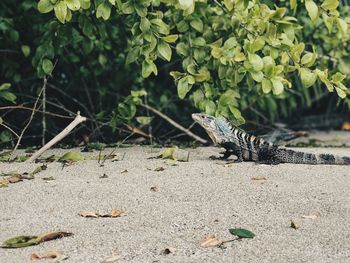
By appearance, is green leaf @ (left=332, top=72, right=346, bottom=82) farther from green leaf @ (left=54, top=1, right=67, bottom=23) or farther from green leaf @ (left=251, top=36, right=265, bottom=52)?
green leaf @ (left=54, top=1, right=67, bottom=23)

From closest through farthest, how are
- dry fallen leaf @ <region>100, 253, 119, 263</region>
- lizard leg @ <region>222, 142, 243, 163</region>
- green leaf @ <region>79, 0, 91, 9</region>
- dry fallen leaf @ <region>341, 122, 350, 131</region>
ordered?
dry fallen leaf @ <region>100, 253, 119, 263</region>, green leaf @ <region>79, 0, 91, 9</region>, lizard leg @ <region>222, 142, 243, 163</region>, dry fallen leaf @ <region>341, 122, 350, 131</region>

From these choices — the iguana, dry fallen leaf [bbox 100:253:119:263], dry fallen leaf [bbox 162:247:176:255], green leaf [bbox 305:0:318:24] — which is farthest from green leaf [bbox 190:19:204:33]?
dry fallen leaf [bbox 100:253:119:263]

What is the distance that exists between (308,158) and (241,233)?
1.89m

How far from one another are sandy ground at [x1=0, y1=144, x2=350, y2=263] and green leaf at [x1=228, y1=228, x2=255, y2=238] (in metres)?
0.04

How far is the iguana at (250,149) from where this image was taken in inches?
205

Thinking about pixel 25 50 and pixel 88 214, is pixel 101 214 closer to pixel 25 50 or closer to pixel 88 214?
pixel 88 214

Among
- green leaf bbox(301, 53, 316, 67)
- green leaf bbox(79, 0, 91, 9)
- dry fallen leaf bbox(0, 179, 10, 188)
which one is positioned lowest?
dry fallen leaf bbox(0, 179, 10, 188)

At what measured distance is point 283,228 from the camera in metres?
3.62

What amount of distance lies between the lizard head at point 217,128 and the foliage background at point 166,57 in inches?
3.5

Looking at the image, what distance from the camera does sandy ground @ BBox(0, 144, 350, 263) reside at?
10.8 feet

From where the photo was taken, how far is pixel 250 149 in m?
5.43

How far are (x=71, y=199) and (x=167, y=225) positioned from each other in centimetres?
72

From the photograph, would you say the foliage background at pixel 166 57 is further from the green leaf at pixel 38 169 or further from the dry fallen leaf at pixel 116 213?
the dry fallen leaf at pixel 116 213

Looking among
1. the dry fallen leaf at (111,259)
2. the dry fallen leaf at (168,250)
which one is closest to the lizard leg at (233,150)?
the dry fallen leaf at (168,250)
